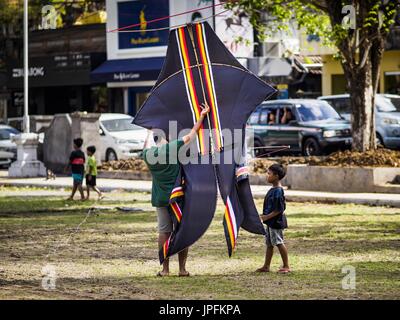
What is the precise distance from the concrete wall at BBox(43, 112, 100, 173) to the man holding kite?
59.2 ft

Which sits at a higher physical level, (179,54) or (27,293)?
(179,54)

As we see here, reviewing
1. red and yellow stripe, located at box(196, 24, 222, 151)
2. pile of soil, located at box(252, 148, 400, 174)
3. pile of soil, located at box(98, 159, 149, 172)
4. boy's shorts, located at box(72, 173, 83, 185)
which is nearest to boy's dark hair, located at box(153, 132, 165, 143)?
red and yellow stripe, located at box(196, 24, 222, 151)

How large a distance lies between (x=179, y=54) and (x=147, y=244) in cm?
369

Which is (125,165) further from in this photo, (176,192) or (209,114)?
(176,192)

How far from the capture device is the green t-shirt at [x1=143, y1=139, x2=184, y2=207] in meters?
12.1

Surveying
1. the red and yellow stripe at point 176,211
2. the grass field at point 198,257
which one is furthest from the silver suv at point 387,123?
the red and yellow stripe at point 176,211

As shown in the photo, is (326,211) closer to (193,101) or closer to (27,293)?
(193,101)

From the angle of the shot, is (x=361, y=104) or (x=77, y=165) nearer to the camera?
(x=77, y=165)

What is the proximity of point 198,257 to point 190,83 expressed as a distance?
2.53 m

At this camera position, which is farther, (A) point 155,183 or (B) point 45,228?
(B) point 45,228

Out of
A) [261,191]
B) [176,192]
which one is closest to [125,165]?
[261,191]

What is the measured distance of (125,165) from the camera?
30.7 metres
